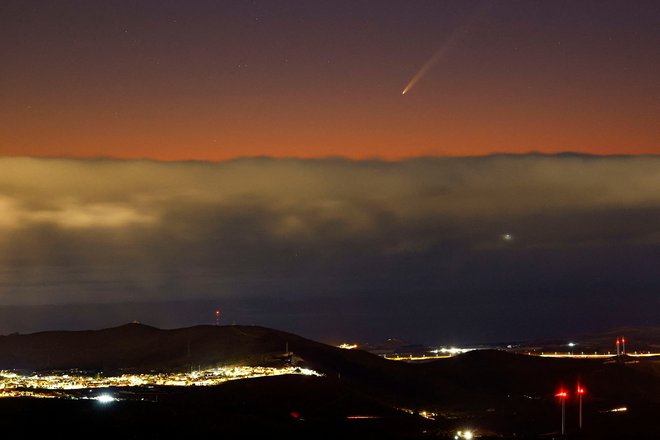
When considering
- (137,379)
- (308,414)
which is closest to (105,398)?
(308,414)

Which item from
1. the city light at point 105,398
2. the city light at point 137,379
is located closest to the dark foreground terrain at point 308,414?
the city light at point 105,398

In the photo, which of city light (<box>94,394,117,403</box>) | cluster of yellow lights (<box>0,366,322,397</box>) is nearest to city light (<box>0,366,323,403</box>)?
cluster of yellow lights (<box>0,366,322,397</box>)

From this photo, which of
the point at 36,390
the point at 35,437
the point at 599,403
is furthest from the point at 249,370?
the point at 35,437

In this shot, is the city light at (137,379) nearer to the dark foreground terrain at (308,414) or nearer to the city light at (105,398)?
the dark foreground terrain at (308,414)

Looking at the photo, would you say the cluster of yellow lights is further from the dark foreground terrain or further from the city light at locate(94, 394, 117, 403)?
the city light at locate(94, 394, 117, 403)

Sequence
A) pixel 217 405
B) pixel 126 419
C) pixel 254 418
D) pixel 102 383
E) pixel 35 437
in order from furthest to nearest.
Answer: pixel 102 383
pixel 217 405
pixel 254 418
pixel 126 419
pixel 35 437

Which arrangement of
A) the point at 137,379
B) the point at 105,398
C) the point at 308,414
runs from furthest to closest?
1. the point at 137,379
2. the point at 308,414
3. the point at 105,398

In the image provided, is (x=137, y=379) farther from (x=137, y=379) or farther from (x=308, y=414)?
(x=308, y=414)

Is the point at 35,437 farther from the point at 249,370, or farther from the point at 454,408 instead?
the point at 454,408
